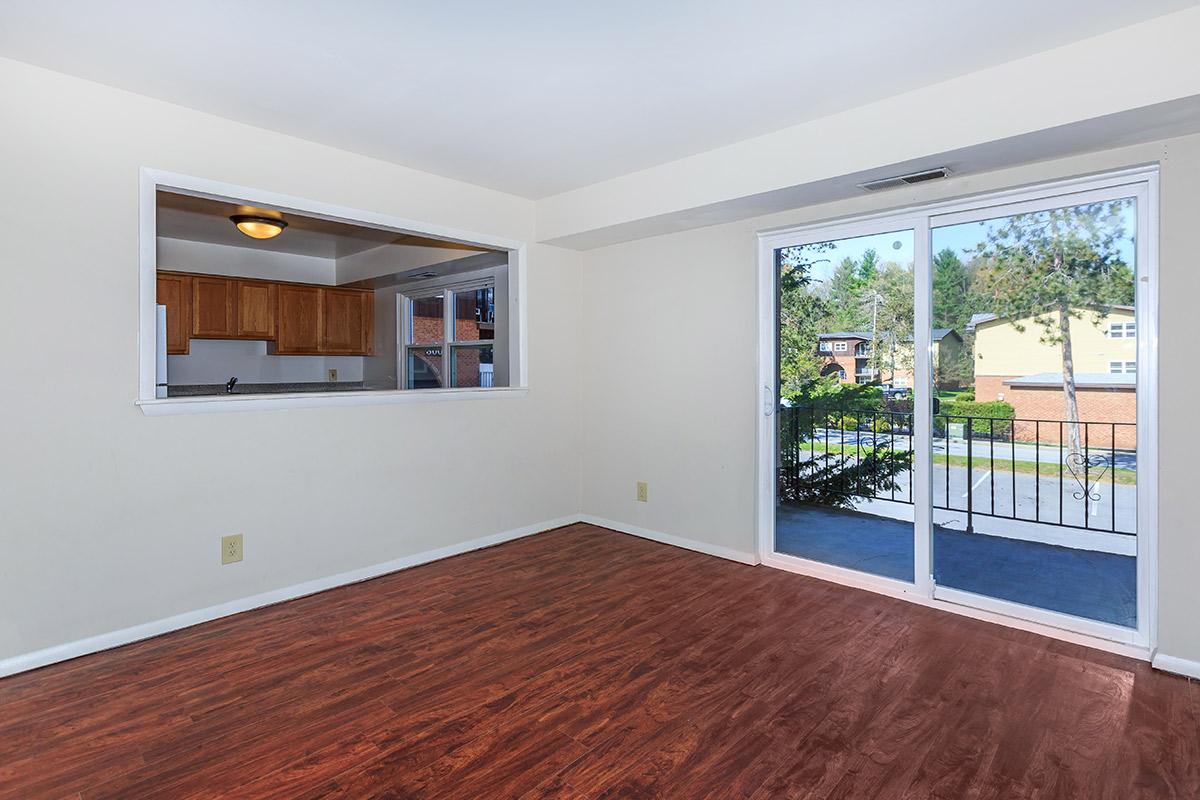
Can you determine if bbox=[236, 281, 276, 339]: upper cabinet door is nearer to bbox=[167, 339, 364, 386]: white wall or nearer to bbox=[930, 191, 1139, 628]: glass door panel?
bbox=[167, 339, 364, 386]: white wall

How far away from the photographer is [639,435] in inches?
179

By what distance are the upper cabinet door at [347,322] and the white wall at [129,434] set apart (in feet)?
9.13

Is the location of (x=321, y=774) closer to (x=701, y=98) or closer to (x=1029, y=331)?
(x=701, y=98)

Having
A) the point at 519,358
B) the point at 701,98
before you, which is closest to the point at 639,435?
the point at 519,358

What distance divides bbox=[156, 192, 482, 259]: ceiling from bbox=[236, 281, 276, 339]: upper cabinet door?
1.50ft

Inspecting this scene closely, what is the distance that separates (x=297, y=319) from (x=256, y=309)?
1.19 ft

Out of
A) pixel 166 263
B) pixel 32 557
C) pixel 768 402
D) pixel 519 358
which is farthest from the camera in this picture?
pixel 166 263

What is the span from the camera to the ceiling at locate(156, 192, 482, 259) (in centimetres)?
436

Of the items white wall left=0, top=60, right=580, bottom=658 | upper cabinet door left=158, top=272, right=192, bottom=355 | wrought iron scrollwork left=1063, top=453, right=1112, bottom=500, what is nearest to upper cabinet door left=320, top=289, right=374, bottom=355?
upper cabinet door left=158, top=272, right=192, bottom=355

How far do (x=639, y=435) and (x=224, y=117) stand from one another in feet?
10.0

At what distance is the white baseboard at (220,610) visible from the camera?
2.57 metres

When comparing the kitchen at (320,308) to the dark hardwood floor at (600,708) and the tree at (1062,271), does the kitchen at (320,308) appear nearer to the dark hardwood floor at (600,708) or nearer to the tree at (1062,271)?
the dark hardwood floor at (600,708)

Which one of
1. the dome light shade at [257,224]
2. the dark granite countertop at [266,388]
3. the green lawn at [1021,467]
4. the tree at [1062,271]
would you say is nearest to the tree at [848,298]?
the tree at [1062,271]

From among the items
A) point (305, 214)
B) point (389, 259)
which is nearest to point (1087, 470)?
point (305, 214)
